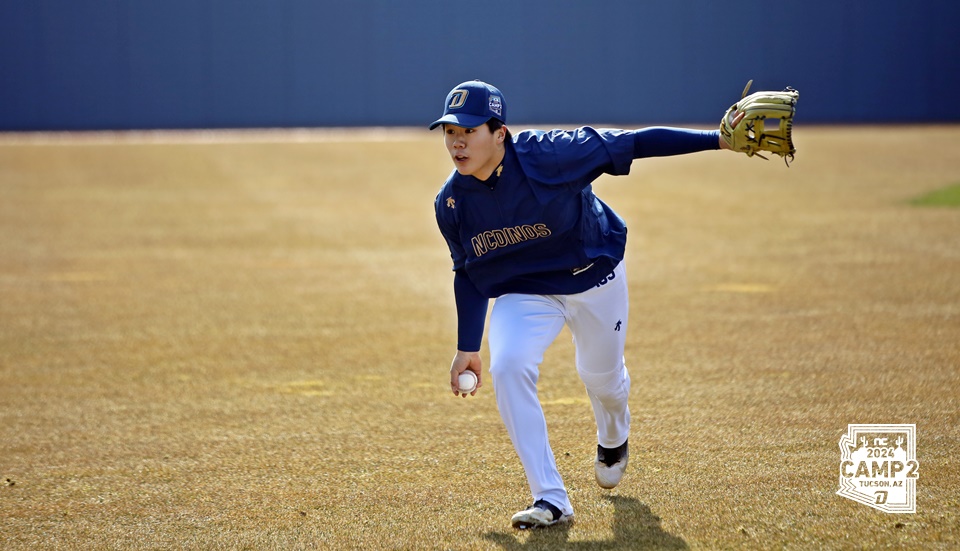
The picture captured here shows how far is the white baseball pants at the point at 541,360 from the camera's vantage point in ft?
11.5

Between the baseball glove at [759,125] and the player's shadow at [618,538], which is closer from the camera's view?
the player's shadow at [618,538]

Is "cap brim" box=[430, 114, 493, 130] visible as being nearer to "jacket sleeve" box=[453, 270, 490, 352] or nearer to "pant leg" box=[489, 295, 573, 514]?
"jacket sleeve" box=[453, 270, 490, 352]

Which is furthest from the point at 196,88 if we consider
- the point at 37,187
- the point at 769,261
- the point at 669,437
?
the point at 669,437

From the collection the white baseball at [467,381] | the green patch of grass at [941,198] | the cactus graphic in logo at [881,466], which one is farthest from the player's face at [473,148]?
the green patch of grass at [941,198]

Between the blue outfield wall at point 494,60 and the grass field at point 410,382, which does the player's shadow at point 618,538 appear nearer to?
the grass field at point 410,382

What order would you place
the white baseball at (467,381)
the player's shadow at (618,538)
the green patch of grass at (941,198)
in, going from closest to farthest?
the player's shadow at (618,538)
the white baseball at (467,381)
the green patch of grass at (941,198)

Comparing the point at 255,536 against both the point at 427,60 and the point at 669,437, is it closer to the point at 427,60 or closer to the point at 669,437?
the point at 669,437

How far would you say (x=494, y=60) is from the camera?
2870 cm

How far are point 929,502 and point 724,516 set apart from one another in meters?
0.70

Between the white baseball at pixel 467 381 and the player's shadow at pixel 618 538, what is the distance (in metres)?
0.48

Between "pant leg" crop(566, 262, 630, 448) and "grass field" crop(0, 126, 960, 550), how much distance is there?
345mm

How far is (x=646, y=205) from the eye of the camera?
1260cm

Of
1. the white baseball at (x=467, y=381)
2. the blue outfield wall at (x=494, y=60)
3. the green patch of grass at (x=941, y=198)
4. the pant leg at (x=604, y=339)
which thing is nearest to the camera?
the white baseball at (x=467, y=381)

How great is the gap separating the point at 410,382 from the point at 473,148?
2329mm
